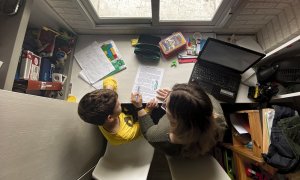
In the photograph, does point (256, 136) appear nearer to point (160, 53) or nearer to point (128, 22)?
point (160, 53)

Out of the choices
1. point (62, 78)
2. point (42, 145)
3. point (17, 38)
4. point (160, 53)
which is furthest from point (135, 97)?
point (17, 38)

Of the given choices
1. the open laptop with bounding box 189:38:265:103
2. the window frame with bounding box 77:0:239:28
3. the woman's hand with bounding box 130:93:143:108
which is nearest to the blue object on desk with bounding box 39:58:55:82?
the window frame with bounding box 77:0:239:28

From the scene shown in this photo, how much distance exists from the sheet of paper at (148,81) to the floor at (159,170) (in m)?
0.76

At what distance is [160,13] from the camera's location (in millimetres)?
1423

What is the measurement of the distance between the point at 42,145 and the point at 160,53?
0.99 meters

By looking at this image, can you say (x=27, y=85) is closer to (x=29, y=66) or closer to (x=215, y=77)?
(x=29, y=66)

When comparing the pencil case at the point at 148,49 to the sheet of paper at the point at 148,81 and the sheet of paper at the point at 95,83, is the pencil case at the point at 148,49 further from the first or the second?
the sheet of paper at the point at 95,83

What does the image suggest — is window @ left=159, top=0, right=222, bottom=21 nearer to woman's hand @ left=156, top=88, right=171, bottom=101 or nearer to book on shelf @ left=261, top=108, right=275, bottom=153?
woman's hand @ left=156, top=88, right=171, bottom=101

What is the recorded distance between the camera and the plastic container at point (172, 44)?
146 cm

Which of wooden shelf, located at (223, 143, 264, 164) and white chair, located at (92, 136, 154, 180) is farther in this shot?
white chair, located at (92, 136, 154, 180)

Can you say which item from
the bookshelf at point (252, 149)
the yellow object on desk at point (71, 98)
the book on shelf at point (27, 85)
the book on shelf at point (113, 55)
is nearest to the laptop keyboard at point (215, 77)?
the bookshelf at point (252, 149)

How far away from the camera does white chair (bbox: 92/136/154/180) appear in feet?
4.32

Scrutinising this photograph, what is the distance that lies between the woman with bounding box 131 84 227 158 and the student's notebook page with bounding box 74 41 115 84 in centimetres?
60

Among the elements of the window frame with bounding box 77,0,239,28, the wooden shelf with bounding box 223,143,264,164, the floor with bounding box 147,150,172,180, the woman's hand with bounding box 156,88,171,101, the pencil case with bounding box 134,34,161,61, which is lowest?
the floor with bounding box 147,150,172,180
